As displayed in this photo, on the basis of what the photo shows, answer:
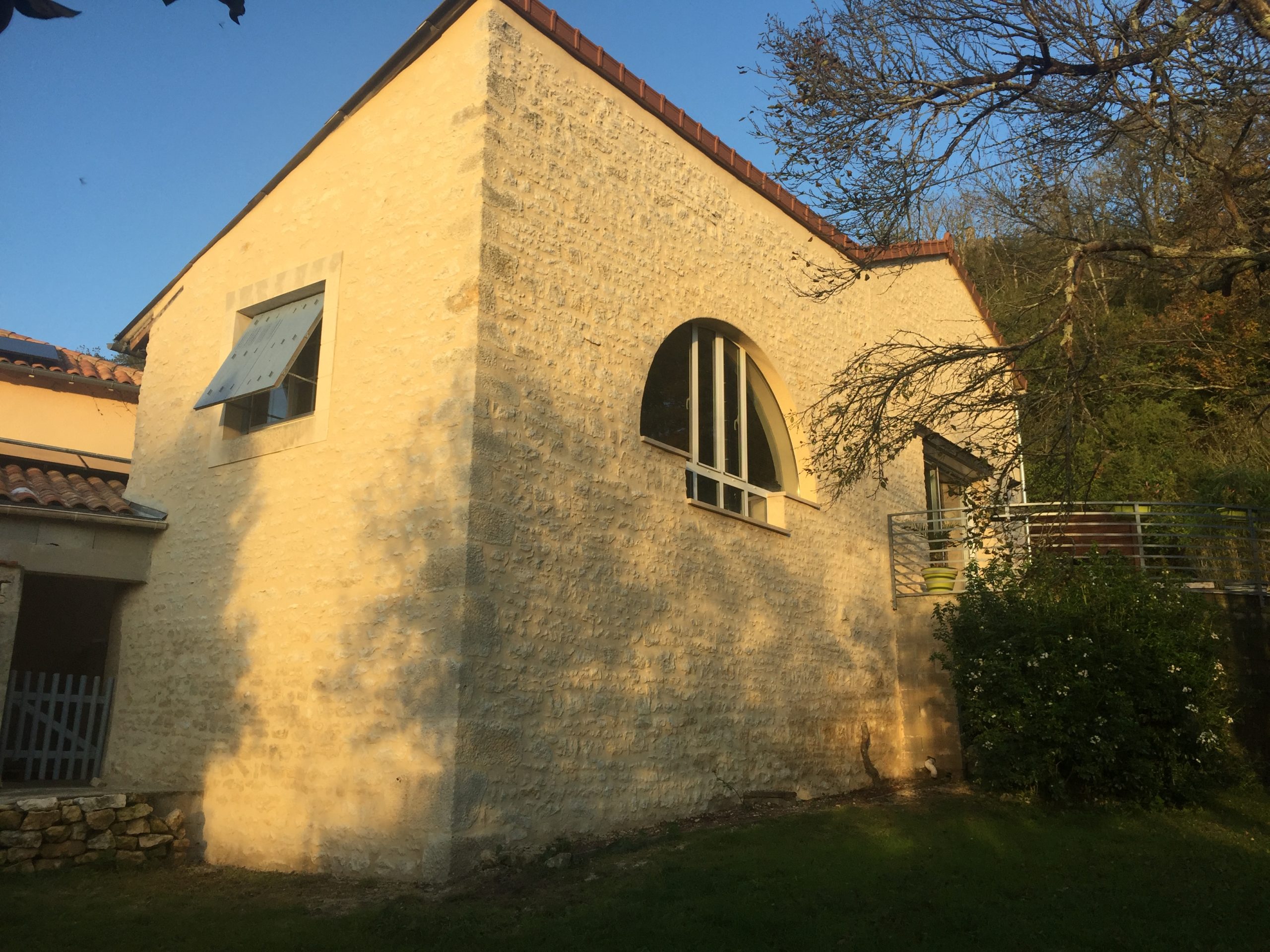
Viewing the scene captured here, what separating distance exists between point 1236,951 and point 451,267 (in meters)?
6.47

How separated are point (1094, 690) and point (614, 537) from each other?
14.4 feet

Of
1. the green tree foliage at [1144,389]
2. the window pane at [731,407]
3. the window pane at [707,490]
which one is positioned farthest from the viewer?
the window pane at [731,407]

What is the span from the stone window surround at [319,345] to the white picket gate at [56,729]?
2374 millimetres

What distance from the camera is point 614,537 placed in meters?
8.34

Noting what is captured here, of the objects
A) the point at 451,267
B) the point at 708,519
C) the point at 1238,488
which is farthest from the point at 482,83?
the point at 1238,488

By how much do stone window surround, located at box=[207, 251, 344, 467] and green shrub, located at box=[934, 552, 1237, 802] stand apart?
587cm

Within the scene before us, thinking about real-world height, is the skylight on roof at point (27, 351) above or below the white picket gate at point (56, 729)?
above

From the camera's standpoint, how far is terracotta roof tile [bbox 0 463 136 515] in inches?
348

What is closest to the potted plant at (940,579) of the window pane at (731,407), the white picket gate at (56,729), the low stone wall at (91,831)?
the window pane at (731,407)

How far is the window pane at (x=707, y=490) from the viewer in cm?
979

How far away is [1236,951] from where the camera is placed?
17.5 feet

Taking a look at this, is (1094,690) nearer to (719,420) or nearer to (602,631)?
(719,420)

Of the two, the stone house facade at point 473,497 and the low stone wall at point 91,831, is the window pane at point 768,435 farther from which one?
the low stone wall at point 91,831

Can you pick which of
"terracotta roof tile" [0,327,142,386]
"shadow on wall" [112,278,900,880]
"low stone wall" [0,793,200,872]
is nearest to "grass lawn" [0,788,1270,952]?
"low stone wall" [0,793,200,872]
